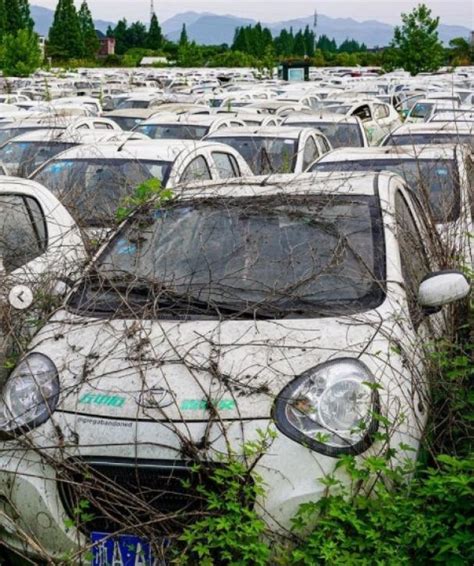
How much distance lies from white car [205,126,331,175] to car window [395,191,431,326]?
652cm

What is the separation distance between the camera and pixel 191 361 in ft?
15.3

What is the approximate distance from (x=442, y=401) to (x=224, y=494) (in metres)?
1.39

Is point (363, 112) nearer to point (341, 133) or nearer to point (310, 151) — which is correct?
point (341, 133)

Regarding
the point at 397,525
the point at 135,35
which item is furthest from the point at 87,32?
the point at 397,525

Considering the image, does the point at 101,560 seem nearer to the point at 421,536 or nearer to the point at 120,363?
the point at 120,363

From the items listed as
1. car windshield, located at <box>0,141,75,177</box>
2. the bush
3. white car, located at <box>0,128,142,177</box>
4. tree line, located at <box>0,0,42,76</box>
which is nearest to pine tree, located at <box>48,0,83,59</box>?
tree line, located at <box>0,0,42,76</box>

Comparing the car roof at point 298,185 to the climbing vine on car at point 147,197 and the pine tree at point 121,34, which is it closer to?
the climbing vine on car at point 147,197

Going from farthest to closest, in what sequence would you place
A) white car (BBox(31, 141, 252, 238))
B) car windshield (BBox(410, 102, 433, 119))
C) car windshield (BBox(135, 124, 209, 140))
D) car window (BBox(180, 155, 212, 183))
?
1. car windshield (BBox(410, 102, 433, 119))
2. car windshield (BBox(135, 124, 209, 140))
3. car window (BBox(180, 155, 212, 183))
4. white car (BBox(31, 141, 252, 238))

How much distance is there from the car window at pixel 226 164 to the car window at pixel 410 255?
5077mm

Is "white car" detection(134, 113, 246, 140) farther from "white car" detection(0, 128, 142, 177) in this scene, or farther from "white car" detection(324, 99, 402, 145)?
"white car" detection(324, 99, 402, 145)

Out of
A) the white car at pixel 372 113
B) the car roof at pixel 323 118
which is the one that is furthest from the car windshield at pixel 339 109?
the car roof at pixel 323 118

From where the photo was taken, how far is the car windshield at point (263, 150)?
1284 centimetres

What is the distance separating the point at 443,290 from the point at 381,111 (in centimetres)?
1997

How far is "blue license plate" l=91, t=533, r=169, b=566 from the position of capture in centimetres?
426
